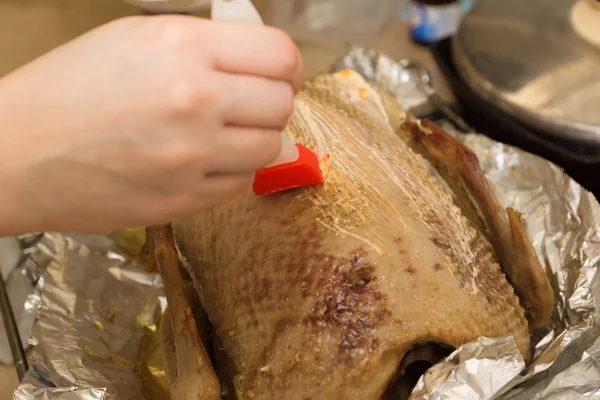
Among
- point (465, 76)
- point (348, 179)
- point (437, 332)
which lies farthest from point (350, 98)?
point (437, 332)

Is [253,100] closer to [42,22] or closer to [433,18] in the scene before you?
[42,22]

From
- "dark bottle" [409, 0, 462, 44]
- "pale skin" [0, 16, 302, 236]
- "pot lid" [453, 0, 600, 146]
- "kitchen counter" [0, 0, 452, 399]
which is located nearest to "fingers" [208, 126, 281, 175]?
"pale skin" [0, 16, 302, 236]

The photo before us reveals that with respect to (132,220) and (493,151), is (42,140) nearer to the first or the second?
(132,220)

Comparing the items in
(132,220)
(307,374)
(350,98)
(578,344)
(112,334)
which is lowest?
(112,334)

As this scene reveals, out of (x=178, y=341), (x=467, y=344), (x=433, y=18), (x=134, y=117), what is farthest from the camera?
(x=433, y=18)

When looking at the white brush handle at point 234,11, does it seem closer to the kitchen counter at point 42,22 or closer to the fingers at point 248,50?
the fingers at point 248,50

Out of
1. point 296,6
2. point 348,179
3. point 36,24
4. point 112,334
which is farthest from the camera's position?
point 296,6

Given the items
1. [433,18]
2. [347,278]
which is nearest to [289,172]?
[347,278]

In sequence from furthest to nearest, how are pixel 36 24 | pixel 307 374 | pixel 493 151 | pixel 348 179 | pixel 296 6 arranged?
1. pixel 296 6
2. pixel 36 24
3. pixel 493 151
4. pixel 348 179
5. pixel 307 374
